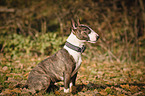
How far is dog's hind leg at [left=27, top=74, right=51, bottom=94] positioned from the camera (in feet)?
9.52

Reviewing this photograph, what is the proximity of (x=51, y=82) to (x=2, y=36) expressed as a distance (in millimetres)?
5028

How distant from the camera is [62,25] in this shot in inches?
279

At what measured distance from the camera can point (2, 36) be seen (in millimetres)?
6984

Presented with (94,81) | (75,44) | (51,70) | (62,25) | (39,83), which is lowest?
(94,81)

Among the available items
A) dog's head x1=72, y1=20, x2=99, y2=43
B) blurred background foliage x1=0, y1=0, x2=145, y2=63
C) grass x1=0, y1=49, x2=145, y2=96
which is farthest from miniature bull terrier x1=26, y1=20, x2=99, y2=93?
blurred background foliage x1=0, y1=0, x2=145, y2=63

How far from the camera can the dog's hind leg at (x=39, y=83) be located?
2902 millimetres

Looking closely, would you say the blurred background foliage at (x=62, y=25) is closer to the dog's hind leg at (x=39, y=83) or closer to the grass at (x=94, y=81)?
the grass at (x=94, y=81)

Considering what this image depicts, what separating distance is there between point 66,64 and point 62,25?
444 cm

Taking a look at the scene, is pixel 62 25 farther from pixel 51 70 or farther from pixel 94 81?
pixel 51 70

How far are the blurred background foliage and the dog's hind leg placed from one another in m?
3.44

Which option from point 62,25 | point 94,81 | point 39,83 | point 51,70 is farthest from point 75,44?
point 62,25

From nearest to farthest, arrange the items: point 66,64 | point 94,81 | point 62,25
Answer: point 66,64
point 94,81
point 62,25

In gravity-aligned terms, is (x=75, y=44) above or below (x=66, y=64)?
above

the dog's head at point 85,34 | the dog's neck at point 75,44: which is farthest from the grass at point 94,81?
the dog's head at point 85,34
